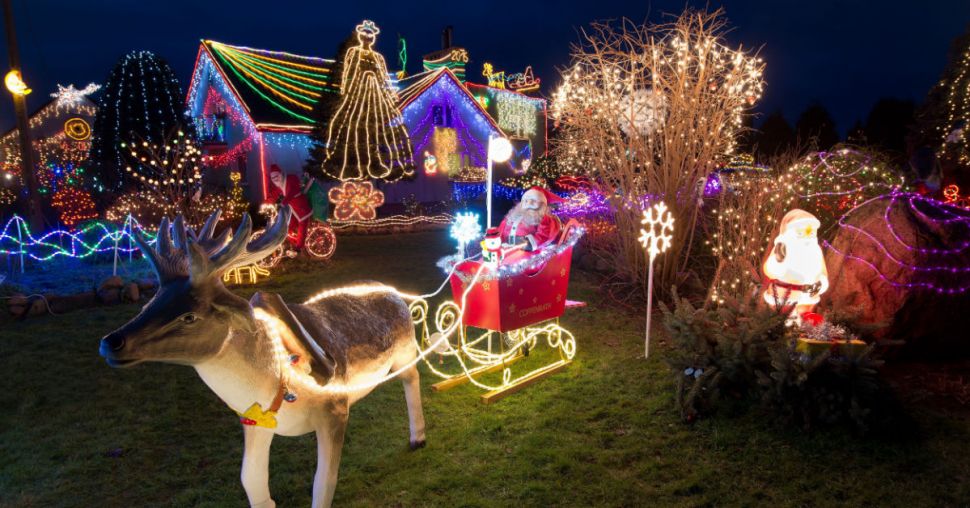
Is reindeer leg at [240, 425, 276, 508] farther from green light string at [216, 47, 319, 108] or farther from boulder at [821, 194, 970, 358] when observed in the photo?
green light string at [216, 47, 319, 108]

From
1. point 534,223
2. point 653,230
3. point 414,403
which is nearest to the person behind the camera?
point 414,403

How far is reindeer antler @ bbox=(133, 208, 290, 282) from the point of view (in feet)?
8.37

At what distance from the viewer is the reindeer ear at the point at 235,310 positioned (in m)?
2.62

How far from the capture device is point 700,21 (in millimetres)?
7195

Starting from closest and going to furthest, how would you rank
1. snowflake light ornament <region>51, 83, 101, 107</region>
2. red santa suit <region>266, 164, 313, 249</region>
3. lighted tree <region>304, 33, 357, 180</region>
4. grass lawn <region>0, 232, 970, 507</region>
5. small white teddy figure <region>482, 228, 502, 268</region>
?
grass lawn <region>0, 232, 970, 507</region> → small white teddy figure <region>482, 228, 502, 268</region> → red santa suit <region>266, 164, 313, 249</region> → lighted tree <region>304, 33, 357, 180</region> → snowflake light ornament <region>51, 83, 101, 107</region>

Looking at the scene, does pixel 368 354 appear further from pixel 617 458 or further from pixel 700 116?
pixel 700 116

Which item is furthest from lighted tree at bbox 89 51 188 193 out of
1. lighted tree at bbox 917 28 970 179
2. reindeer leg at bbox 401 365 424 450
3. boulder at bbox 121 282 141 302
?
lighted tree at bbox 917 28 970 179

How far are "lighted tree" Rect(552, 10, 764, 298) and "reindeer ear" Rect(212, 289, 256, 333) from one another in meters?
6.36

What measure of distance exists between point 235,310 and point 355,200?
13857 millimetres

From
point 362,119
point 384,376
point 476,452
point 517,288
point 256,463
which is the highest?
point 362,119

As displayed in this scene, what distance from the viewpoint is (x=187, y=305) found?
2.51 m

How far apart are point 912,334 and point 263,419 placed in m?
5.83

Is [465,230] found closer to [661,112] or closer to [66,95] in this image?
[661,112]

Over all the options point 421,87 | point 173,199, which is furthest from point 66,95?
point 173,199
